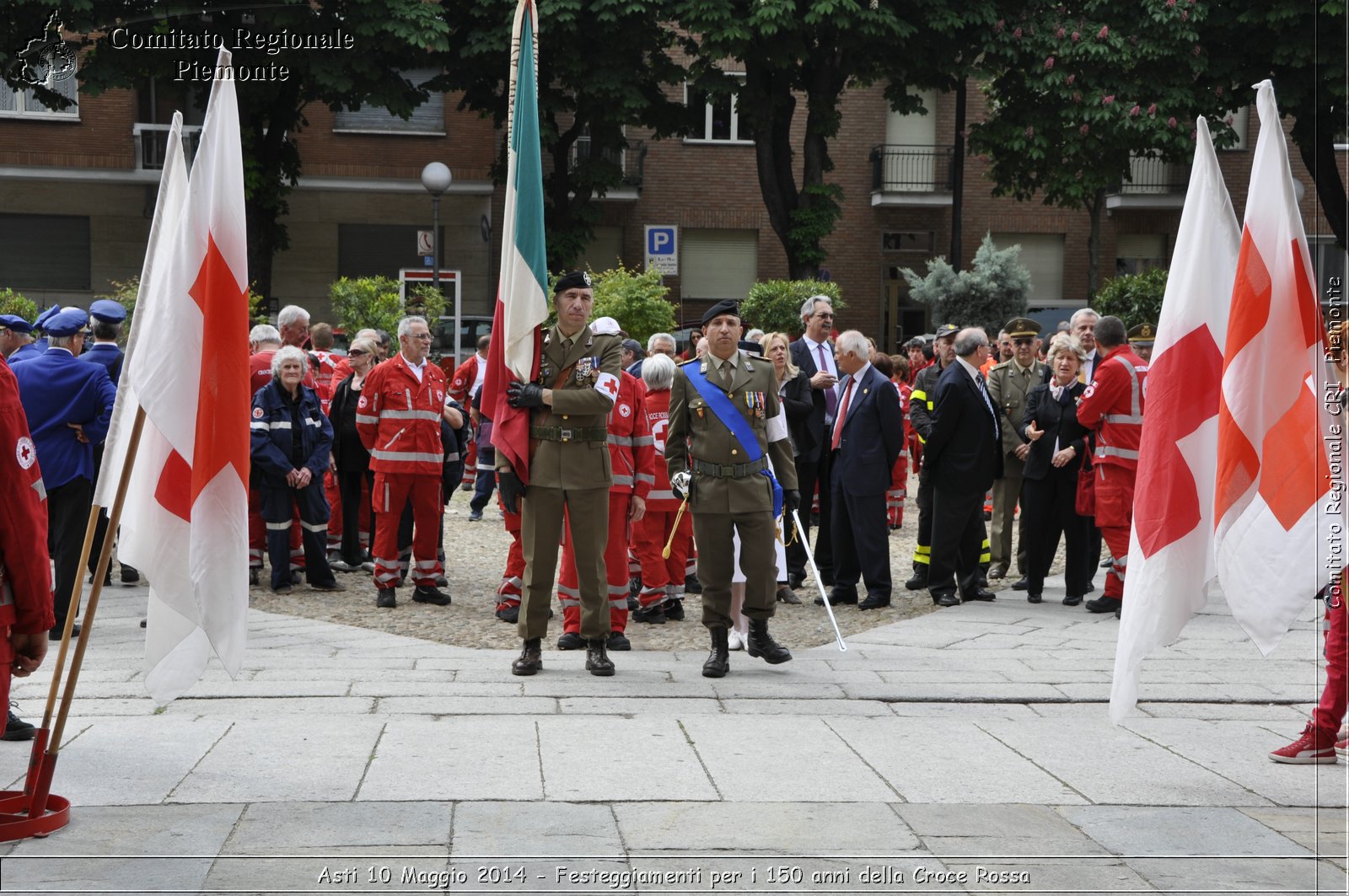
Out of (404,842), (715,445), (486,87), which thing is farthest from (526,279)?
(486,87)

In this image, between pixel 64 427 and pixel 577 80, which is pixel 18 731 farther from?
pixel 577 80

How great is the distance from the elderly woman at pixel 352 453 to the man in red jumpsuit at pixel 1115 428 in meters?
5.69

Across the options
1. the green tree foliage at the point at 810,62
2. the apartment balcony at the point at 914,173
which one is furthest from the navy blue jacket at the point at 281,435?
the apartment balcony at the point at 914,173

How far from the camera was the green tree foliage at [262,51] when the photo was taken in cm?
2522

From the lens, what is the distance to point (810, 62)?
2911 cm

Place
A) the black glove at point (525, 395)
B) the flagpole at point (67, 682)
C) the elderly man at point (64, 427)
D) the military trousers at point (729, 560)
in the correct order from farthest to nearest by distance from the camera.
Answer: the elderly man at point (64, 427) → the military trousers at point (729, 560) → the black glove at point (525, 395) → the flagpole at point (67, 682)

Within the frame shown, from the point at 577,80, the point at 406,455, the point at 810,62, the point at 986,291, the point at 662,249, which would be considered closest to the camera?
the point at 406,455

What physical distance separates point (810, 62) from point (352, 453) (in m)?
19.9

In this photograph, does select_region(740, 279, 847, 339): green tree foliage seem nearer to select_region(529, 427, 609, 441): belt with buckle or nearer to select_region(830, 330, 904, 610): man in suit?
select_region(830, 330, 904, 610): man in suit

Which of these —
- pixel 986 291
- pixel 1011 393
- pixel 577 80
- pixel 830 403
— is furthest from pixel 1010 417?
pixel 986 291

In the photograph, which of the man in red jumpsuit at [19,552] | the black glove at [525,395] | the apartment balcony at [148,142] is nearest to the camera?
the man in red jumpsuit at [19,552]

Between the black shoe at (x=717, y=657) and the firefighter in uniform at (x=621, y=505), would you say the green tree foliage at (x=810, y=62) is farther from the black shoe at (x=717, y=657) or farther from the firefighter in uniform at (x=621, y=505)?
the black shoe at (x=717, y=657)

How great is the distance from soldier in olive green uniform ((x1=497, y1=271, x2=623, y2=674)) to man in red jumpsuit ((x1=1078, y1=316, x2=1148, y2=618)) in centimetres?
418

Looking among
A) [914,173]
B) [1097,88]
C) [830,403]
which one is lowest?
[830,403]
